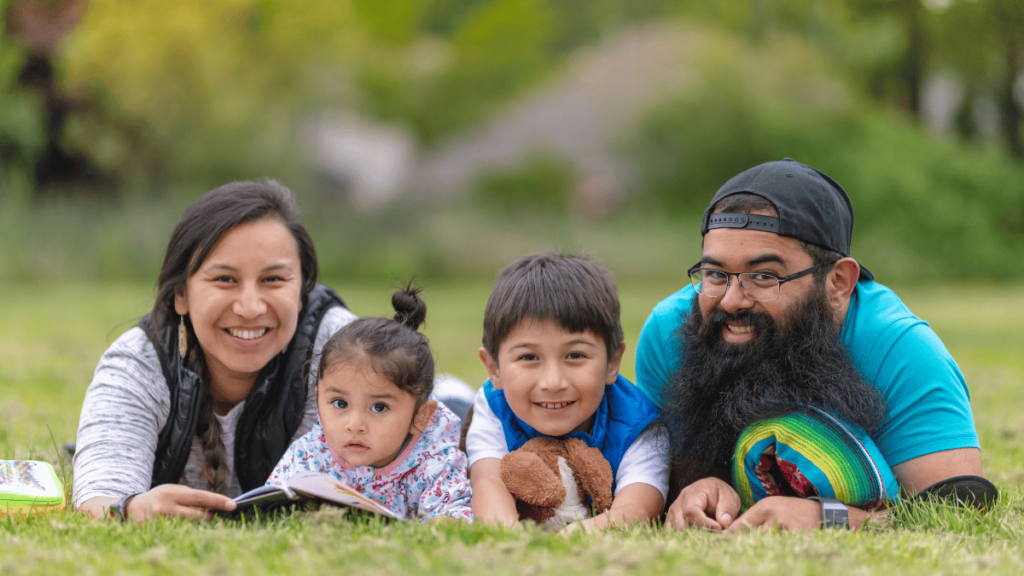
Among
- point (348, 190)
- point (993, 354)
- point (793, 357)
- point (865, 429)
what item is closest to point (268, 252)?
point (793, 357)

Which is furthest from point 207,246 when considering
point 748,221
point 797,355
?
point 797,355

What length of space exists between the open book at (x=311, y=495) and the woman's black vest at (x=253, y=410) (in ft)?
2.54

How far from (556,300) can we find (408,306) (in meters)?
0.69

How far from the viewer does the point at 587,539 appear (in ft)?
9.76

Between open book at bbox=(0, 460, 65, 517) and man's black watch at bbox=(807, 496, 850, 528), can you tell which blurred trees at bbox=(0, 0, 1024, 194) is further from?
man's black watch at bbox=(807, 496, 850, 528)

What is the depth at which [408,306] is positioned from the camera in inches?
155

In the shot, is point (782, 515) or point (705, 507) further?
point (705, 507)

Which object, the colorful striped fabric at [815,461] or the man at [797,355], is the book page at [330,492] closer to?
the man at [797,355]

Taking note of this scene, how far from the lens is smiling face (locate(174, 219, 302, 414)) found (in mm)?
3861

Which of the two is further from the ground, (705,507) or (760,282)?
(760,282)

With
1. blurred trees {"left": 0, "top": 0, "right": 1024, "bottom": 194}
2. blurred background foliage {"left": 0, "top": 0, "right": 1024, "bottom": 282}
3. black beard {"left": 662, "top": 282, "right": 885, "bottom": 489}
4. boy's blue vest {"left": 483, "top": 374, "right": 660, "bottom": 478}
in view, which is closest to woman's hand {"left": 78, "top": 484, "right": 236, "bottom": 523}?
boy's blue vest {"left": 483, "top": 374, "right": 660, "bottom": 478}

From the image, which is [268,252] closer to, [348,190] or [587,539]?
[587,539]

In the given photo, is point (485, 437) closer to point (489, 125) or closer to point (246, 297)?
point (246, 297)

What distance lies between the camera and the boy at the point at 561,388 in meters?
3.63
